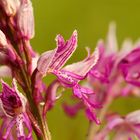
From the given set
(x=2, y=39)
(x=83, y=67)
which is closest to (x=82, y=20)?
(x=83, y=67)

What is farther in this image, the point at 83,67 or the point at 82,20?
the point at 82,20

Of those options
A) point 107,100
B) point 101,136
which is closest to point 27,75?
point 101,136

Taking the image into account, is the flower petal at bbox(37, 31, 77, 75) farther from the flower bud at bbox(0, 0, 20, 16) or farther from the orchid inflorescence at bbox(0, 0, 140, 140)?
the flower bud at bbox(0, 0, 20, 16)

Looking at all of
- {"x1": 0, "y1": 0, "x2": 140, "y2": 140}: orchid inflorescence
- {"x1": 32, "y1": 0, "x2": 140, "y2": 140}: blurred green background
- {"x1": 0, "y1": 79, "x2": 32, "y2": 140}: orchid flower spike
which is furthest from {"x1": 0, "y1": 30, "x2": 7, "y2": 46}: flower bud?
{"x1": 32, "y1": 0, "x2": 140, "y2": 140}: blurred green background

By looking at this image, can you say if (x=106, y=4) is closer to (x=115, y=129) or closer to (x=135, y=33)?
(x=135, y=33)

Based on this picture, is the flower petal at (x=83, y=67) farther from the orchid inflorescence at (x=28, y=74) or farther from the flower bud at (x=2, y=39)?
the flower bud at (x=2, y=39)

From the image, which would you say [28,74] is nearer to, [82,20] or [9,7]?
[9,7]
